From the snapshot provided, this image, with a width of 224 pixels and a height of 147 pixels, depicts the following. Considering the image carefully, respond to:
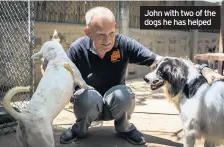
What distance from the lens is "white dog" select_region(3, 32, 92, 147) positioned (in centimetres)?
249

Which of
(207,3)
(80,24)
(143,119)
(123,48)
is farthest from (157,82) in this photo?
(207,3)

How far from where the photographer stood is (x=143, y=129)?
4.08 metres

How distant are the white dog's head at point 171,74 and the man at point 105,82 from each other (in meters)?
0.18

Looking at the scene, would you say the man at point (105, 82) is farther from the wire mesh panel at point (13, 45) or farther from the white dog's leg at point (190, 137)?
the wire mesh panel at point (13, 45)

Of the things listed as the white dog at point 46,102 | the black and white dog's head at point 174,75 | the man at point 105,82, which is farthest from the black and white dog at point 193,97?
the white dog at point 46,102

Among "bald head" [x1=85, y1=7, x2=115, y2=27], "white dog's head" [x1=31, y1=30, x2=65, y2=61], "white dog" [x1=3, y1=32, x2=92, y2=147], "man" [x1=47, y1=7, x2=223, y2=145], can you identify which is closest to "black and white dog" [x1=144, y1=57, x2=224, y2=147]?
"man" [x1=47, y1=7, x2=223, y2=145]

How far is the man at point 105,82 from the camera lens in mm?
3266

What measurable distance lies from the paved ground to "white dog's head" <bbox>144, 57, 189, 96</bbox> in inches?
28.7

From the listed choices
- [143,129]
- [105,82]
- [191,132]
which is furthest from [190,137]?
[143,129]

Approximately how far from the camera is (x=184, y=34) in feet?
38.8

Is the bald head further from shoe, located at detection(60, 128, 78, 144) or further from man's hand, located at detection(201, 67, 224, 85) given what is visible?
shoe, located at detection(60, 128, 78, 144)

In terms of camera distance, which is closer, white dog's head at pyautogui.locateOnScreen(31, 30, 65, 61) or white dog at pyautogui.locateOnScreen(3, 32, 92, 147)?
white dog at pyautogui.locateOnScreen(3, 32, 92, 147)

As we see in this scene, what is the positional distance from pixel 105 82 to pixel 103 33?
635 millimetres

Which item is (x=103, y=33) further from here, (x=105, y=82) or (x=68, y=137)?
(x=68, y=137)
